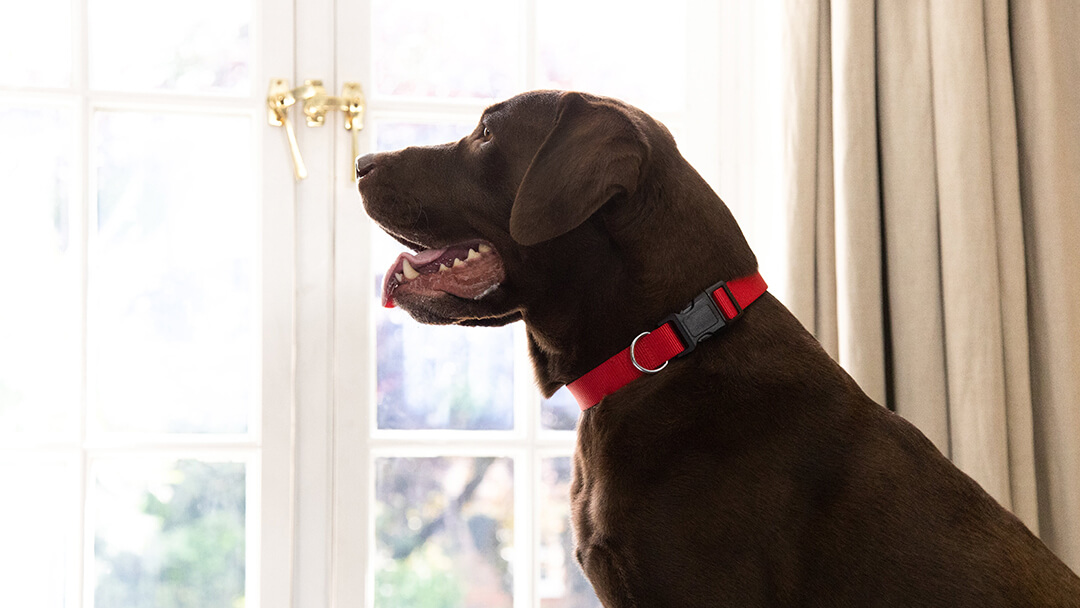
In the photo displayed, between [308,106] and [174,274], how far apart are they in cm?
43

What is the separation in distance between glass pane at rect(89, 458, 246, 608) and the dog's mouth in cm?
81

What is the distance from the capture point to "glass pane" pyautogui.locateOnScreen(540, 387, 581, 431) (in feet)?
6.40

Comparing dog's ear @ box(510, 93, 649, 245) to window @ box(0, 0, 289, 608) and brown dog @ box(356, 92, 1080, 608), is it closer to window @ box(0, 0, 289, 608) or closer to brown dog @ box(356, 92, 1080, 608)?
brown dog @ box(356, 92, 1080, 608)

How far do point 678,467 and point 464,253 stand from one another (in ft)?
1.34

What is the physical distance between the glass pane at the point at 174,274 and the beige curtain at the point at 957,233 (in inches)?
42.3

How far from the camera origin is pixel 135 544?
70.9 inches

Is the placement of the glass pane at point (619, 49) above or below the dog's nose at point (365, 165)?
Result: above

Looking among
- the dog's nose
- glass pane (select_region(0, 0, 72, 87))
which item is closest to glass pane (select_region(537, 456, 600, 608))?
the dog's nose

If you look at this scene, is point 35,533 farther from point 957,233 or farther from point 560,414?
point 957,233

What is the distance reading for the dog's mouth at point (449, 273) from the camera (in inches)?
46.1

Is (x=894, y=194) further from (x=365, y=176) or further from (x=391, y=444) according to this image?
(x=391, y=444)

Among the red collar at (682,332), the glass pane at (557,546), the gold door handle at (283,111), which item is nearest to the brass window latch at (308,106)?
the gold door handle at (283,111)

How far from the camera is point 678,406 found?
1.03m

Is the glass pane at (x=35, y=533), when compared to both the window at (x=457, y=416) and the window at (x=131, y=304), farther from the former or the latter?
the window at (x=457, y=416)
